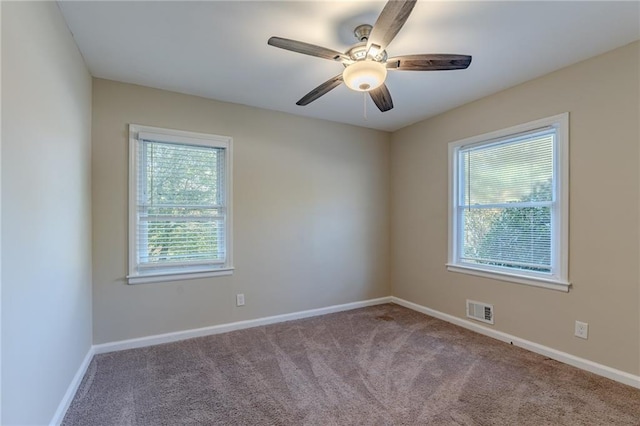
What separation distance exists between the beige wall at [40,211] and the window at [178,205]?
1.81ft

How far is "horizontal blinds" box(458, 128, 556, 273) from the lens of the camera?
2.86 m

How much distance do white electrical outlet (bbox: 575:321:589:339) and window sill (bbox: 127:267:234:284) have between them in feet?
10.3

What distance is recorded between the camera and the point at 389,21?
5.40 feet

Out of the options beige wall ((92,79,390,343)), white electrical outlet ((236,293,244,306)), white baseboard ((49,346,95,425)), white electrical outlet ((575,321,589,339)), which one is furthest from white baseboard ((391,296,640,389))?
white baseboard ((49,346,95,425))

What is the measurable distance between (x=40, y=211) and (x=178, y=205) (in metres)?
1.52

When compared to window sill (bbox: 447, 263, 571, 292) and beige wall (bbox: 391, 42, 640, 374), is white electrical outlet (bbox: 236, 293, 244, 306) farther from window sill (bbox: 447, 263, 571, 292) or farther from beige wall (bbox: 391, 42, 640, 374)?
beige wall (bbox: 391, 42, 640, 374)

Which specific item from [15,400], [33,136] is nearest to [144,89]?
[33,136]

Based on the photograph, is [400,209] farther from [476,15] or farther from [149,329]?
[149,329]

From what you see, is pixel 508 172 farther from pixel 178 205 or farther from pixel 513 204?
pixel 178 205

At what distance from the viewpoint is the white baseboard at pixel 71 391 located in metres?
1.89

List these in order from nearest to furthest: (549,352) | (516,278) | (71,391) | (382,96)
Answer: (71,391) → (382,96) → (549,352) → (516,278)

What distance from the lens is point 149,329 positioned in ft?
9.98

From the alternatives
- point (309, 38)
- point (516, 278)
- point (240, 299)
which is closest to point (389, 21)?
point (309, 38)

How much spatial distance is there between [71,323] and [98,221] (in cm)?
96
